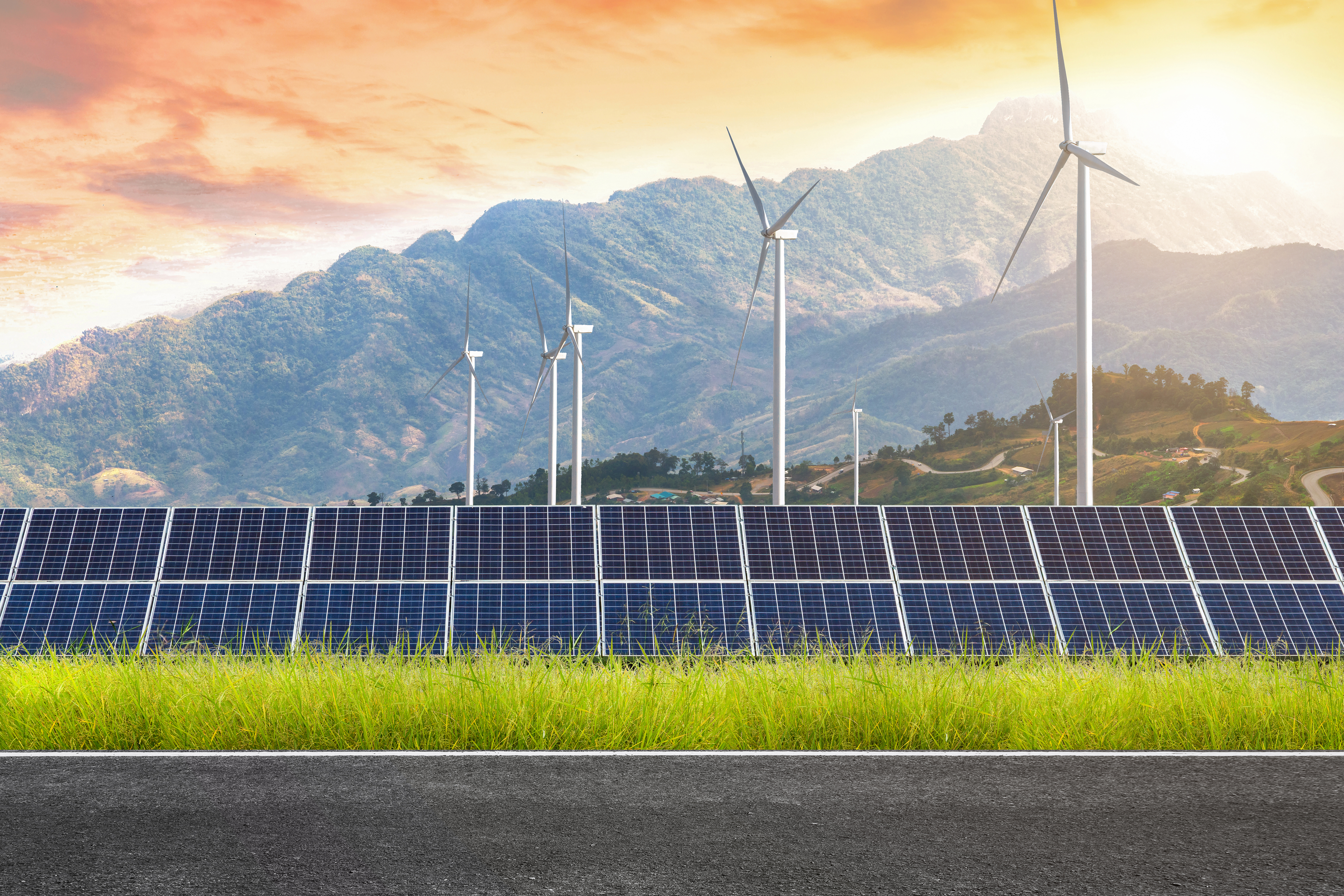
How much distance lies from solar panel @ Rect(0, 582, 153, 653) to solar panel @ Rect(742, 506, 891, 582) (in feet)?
27.8

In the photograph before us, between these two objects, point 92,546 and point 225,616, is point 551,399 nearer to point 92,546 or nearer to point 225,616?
point 92,546

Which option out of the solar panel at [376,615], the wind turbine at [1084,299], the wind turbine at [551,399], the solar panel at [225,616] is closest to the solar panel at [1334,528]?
the wind turbine at [1084,299]

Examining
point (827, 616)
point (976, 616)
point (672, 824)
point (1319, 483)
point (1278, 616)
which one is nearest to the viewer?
point (672, 824)

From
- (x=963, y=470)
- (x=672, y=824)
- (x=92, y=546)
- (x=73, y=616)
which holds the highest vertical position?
(x=963, y=470)

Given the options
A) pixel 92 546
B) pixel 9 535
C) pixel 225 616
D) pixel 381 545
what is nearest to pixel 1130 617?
pixel 381 545

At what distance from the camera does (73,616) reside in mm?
14492

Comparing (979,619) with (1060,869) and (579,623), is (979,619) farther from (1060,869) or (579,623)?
(1060,869)

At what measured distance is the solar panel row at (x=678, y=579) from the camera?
→ 14.2 m

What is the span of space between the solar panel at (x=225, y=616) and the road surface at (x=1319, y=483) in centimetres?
12426

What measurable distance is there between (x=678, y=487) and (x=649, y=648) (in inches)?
5262

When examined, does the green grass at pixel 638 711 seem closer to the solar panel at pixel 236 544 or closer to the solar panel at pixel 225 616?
the solar panel at pixel 225 616

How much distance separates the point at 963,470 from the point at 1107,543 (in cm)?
14801

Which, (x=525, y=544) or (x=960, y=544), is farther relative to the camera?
(x=960, y=544)

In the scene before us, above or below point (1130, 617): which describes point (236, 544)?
above
